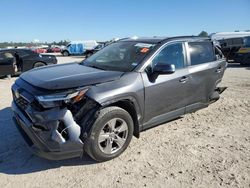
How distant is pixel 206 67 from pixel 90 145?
3.01 m

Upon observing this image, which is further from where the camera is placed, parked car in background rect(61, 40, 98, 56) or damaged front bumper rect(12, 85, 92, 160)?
parked car in background rect(61, 40, 98, 56)

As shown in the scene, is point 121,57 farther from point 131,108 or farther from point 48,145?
point 48,145

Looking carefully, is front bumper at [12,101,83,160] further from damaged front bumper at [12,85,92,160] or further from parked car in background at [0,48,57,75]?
parked car in background at [0,48,57,75]

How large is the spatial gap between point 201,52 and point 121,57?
1.80 m

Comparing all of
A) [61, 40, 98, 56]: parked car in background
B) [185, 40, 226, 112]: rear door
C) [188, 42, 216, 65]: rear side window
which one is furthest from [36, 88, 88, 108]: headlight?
[61, 40, 98, 56]: parked car in background

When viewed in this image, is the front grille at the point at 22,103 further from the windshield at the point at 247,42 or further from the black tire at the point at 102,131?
the windshield at the point at 247,42

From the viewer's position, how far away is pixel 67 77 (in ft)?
12.2

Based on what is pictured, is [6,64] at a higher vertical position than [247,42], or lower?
lower

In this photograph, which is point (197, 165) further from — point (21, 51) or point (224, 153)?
point (21, 51)

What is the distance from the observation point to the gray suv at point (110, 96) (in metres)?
3.26

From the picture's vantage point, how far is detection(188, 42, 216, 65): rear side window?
5.00 m

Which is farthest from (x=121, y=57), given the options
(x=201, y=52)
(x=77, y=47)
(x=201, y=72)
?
(x=77, y=47)

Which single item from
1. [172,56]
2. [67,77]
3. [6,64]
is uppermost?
[172,56]

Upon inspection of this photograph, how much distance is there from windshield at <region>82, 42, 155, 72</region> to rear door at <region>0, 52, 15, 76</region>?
736cm
